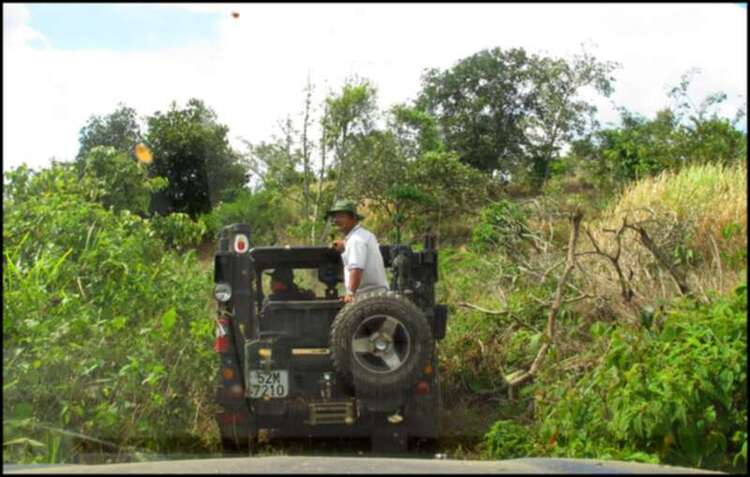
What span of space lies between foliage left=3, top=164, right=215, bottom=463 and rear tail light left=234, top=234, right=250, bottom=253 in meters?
1.13

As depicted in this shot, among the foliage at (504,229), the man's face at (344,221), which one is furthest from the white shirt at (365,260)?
the foliage at (504,229)

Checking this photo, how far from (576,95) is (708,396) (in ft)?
56.1

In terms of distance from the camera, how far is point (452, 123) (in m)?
24.4

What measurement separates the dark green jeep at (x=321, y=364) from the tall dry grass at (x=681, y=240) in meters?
2.66

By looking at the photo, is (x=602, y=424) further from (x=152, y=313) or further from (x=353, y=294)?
(x=152, y=313)

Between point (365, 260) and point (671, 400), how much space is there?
97.1 inches

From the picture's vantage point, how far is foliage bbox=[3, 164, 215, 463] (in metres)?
6.92

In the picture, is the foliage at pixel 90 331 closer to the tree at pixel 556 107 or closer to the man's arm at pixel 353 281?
the man's arm at pixel 353 281

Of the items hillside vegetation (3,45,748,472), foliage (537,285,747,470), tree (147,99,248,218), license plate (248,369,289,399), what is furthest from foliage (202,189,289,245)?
foliage (537,285,747,470)

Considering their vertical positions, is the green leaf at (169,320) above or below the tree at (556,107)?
below

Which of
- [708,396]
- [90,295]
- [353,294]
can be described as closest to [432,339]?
[353,294]

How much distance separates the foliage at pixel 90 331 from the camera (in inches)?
273

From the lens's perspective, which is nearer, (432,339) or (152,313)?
(432,339)

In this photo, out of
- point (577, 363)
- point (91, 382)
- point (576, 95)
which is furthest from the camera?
point (576, 95)
